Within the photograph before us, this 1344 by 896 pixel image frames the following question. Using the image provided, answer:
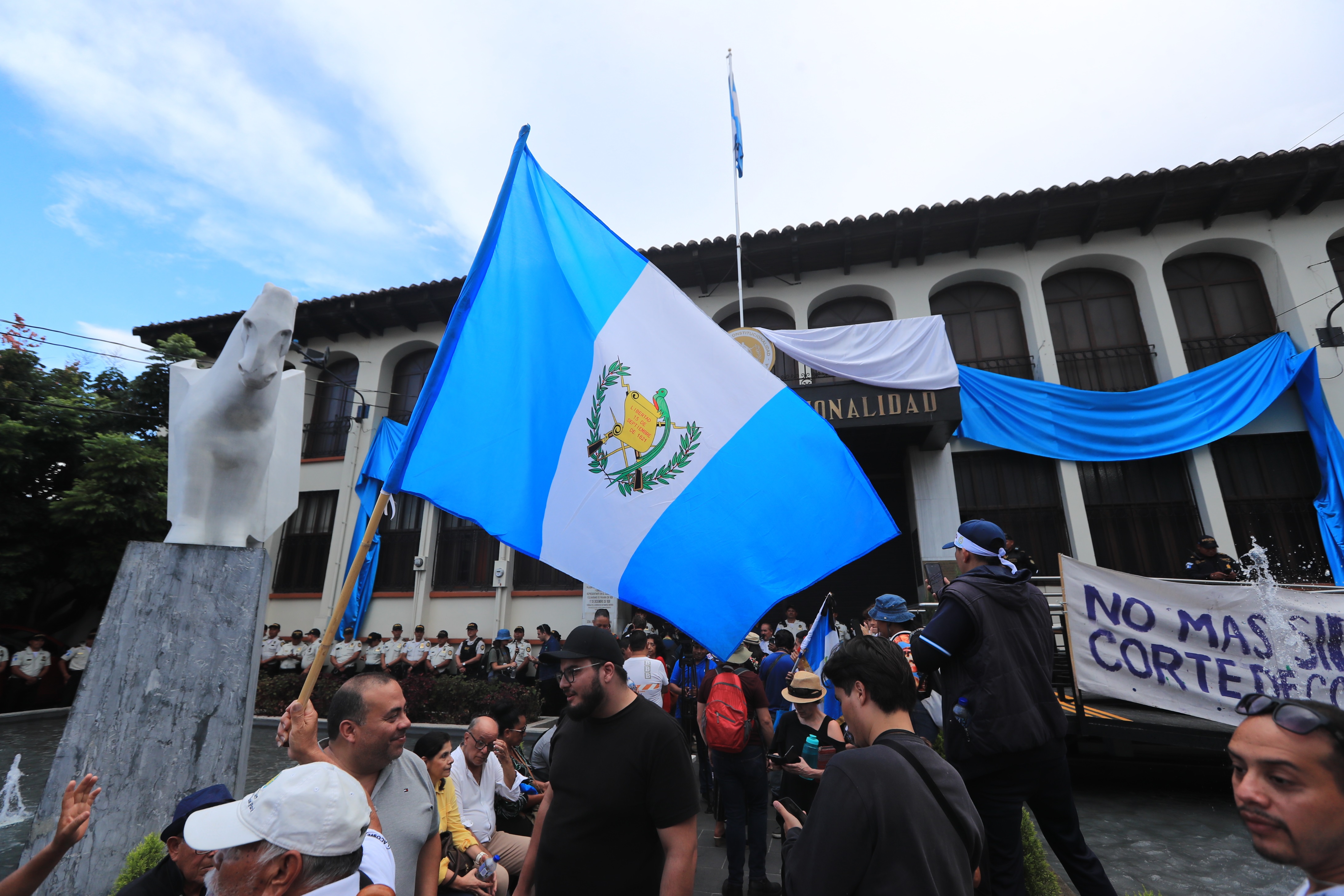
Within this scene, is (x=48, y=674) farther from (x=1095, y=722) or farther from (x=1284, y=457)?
(x=1284, y=457)

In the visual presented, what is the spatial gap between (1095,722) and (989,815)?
13.6ft

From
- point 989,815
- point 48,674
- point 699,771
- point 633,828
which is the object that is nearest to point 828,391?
point 699,771

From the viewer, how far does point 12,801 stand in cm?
655

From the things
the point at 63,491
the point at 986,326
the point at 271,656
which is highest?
the point at 986,326

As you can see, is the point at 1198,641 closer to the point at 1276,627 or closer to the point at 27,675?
the point at 1276,627

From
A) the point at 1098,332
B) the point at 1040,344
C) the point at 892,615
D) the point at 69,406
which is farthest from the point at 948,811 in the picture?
the point at 69,406

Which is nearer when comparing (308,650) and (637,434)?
(637,434)

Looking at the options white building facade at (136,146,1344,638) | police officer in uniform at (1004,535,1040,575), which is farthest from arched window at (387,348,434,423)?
police officer in uniform at (1004,535,1040,575)

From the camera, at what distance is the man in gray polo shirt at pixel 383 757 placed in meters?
2.36

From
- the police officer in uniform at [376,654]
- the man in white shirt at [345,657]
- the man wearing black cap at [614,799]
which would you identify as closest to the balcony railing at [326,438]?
the man in white shirt at [345,657]

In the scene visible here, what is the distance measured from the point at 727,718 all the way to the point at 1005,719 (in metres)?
2.47

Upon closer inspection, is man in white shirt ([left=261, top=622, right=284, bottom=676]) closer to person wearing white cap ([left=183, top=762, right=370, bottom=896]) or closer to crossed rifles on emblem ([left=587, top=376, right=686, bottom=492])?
crossed rifles on emblem ([left=587, top=376, right=686, bottom=492])

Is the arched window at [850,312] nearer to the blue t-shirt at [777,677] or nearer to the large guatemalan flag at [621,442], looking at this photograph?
the blue t-shirt at [777,677]

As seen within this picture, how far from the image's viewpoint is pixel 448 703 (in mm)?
11172
